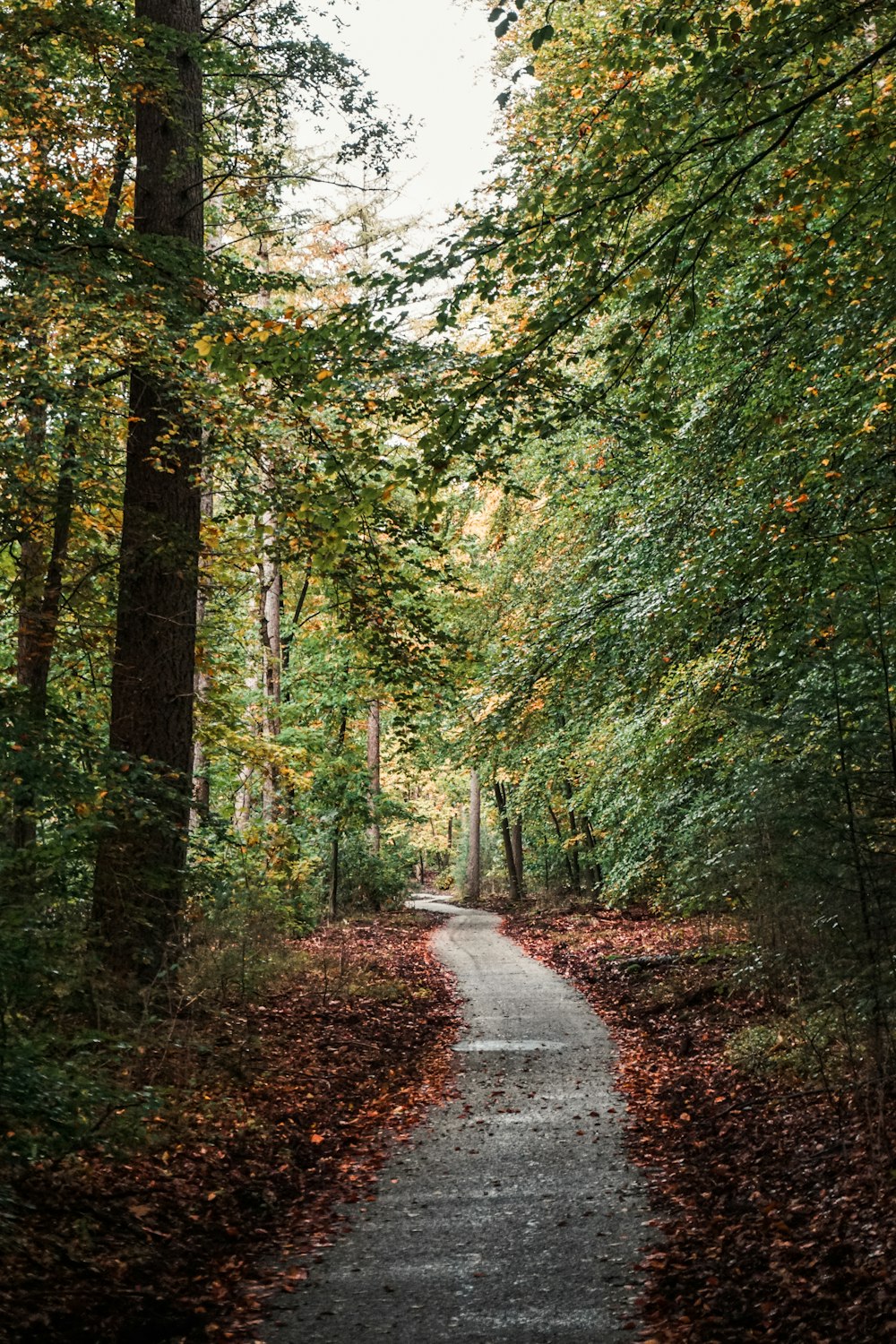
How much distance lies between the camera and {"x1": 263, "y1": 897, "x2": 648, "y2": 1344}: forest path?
4.76 meters

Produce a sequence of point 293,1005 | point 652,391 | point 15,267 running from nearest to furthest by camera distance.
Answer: point 652,391 → point 15,267 → point 293,1005

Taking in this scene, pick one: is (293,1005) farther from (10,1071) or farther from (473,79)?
(473,79)

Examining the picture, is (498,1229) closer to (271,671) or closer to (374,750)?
(271,671)

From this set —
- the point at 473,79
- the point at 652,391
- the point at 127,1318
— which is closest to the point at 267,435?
the point at 652,391

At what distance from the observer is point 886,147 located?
5.48 metres

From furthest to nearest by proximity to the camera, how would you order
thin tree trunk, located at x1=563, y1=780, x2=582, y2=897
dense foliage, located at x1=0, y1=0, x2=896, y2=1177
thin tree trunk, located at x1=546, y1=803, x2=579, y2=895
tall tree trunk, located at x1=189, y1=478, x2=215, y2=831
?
thin tree trunk, located at x1=546, y1=803, x2=579, y2=895 < thin tree trunk, located at x1=563, y1=780, x2=582, y2=897 < tall tree trunk, located at x1=189, y1=478, x2=215, y2=831 < dense foliage, located at x1=0, y1=0, x2=896, y2=1177

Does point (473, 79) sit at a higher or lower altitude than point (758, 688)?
higher

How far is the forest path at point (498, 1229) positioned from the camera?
15.6ft

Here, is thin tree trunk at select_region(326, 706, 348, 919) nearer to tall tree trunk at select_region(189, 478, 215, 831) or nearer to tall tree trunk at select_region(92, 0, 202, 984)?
tall tree trunk at select_region(189, 478, 215, 831)

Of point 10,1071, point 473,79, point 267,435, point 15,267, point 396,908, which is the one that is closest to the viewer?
point 10,1071

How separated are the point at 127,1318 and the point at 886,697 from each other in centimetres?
530

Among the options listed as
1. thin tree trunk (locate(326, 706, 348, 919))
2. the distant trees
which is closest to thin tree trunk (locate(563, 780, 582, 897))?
thin tree trunk (locate(326, 706, 348, 919))

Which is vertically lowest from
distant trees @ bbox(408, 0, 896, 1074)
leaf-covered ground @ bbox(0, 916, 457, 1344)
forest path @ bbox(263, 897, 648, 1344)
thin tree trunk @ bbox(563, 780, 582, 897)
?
forest path @ bbox(263, 897, 648, 1344)

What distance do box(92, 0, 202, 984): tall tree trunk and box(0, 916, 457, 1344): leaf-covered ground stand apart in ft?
3.79
